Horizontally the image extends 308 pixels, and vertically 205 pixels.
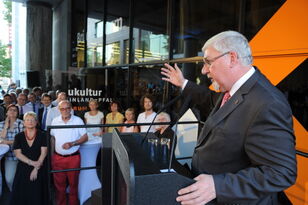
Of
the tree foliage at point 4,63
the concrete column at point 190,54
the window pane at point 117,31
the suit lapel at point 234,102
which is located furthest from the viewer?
the tree foliage at point 4,63

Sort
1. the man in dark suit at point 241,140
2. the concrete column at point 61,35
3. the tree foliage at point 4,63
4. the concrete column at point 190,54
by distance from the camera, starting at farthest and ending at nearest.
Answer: the tree foliage at point 4,63, the concrete column at point 61,35, the concrete column at point 190,54, the man in dark suit at point 241,140

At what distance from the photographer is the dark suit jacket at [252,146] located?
2.64 feet

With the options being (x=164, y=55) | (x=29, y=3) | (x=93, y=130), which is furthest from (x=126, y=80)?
(x=29, y=3)

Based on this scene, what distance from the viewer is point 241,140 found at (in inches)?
34.8

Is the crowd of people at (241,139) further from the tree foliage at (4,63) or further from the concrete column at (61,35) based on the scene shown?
the tree foliage at (4,63)

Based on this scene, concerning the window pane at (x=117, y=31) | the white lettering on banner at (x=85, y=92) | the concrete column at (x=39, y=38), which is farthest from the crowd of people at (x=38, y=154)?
the concrete column at (x=39, y=38)

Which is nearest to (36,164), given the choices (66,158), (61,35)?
(66,158)

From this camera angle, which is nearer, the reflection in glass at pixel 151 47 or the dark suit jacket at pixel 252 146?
the dark suit jacket at pixel 252 146

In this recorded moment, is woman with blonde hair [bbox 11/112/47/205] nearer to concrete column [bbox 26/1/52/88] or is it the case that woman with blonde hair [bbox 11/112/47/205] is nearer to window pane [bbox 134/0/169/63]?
window pane [bbox 134/0/169/63]

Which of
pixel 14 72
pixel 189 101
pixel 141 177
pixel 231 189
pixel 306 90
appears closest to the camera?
pixel 141 177

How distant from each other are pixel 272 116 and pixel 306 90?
1631mm

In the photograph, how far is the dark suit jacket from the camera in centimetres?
81

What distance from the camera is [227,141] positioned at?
35.9 inches

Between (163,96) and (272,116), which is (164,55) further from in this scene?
(272,116)
